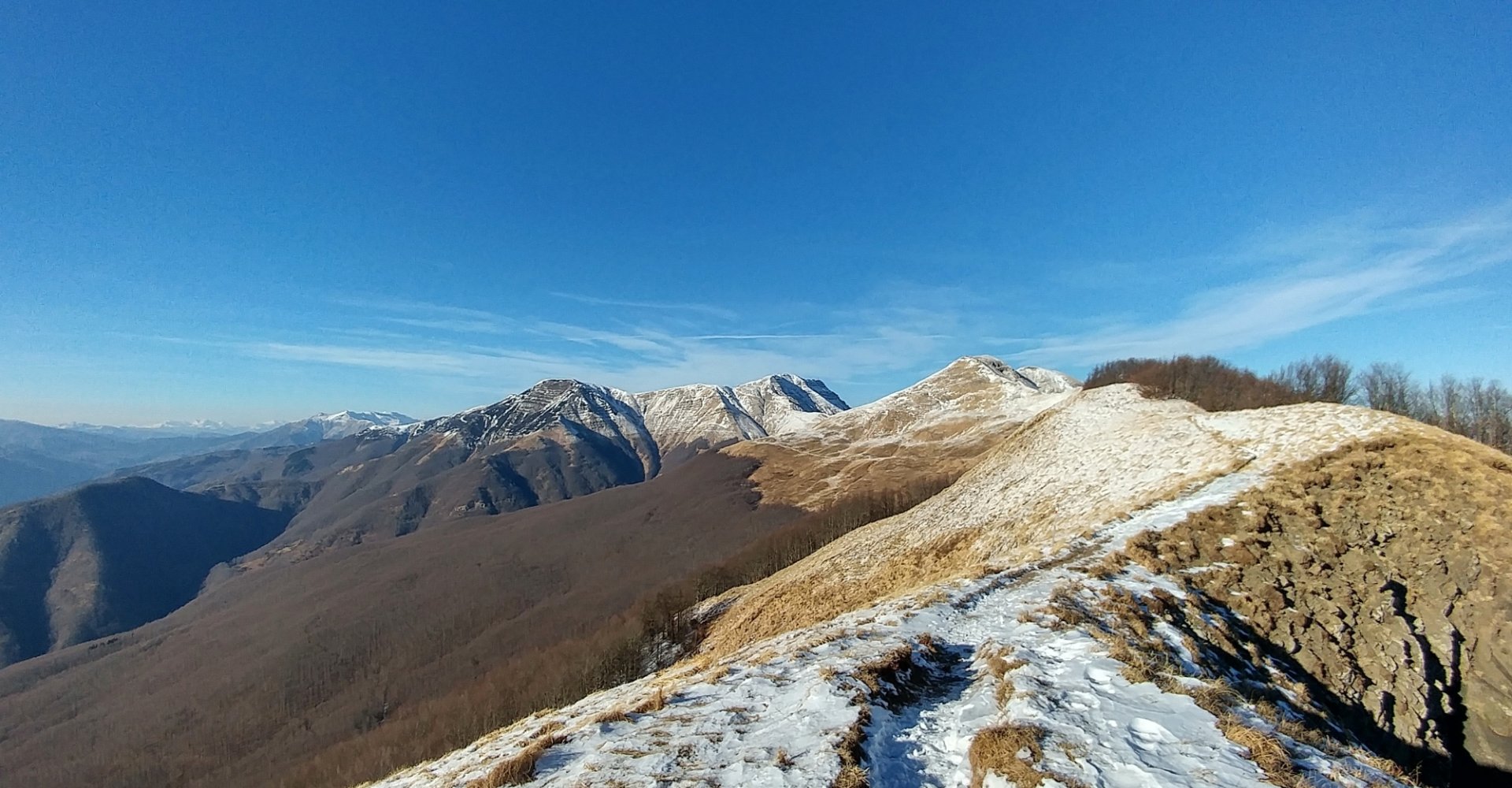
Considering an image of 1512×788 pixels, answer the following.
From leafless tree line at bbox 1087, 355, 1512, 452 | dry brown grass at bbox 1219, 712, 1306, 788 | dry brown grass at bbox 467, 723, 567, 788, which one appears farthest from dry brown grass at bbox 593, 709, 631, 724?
leafless tree line at bbox 1087, 355, 1512, 452

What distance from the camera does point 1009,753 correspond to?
9.48 meters

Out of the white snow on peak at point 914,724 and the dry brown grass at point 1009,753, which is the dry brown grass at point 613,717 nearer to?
the white snow on peak at point 914,724

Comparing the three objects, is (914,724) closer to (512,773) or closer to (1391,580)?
(512,773)

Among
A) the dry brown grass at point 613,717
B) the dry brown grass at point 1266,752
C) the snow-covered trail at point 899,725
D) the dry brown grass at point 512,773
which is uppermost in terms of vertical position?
the dry brown grass at point 1266,752

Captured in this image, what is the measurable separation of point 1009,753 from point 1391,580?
71.9ft

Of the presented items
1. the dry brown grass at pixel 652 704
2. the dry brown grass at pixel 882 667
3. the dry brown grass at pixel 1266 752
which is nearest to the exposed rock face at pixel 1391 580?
the dry brown grass at pixel 1266 752

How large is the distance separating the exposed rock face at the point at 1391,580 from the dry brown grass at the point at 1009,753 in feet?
42.1

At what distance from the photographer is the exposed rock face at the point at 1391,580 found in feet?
51.9

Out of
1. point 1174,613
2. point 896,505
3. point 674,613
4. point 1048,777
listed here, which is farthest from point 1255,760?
point 896,505

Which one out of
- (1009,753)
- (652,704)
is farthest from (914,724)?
(652,704)

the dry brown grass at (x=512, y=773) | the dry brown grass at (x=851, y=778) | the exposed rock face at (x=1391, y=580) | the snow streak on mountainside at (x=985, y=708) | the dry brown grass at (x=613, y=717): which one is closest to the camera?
the dry brown grass at (x=851, y=778)

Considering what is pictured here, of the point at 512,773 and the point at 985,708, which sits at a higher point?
the point at 985,708

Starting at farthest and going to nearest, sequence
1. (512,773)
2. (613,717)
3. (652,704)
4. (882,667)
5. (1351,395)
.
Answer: (1351,395)
(882,667)
(652,704)
(613,717)
(512,773)

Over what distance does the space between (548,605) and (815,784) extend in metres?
207
